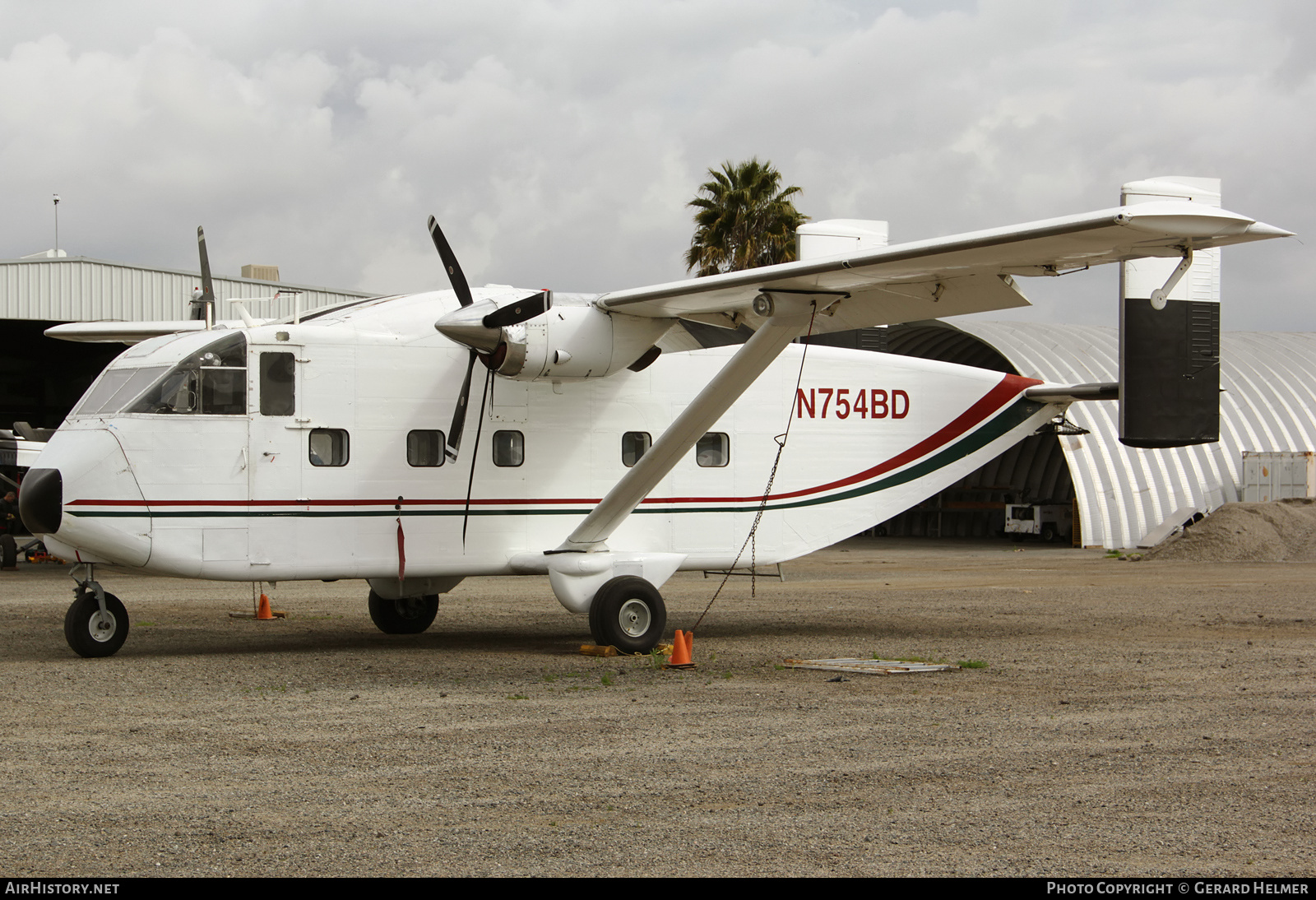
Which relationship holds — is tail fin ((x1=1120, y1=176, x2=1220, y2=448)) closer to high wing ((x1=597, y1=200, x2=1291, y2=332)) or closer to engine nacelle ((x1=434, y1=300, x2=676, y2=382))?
high wing ((x1=597, y1=200, x2=1291, y2=332))

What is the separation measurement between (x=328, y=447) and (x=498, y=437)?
6.02 ft

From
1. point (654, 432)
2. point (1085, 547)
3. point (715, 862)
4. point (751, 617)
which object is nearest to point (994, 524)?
point (1085, 547)

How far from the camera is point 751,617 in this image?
17750 millimetres

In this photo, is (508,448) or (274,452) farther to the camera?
(508,448)

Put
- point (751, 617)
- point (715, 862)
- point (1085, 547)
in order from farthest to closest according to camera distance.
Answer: point (1085, 547) < point (751, 617) < point (715, 862)

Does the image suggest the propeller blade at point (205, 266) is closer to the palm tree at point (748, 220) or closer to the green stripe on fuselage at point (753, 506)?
the green stripe on fuselage at point (753, 506)

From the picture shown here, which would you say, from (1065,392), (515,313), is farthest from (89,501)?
(1065,392)

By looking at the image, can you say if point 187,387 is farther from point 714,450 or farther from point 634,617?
point 714,450

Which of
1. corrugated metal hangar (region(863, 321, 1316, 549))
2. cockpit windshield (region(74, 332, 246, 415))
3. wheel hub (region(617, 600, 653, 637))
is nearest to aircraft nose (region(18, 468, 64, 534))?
cockpit windshield (region(74, 332, 246, 415))

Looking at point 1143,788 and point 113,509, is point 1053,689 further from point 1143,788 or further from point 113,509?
point 113,509

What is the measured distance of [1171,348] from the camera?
13742mm

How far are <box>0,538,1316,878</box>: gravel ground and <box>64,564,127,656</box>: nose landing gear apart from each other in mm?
203

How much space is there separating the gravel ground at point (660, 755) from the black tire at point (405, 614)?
1.57ft

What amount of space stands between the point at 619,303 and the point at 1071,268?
4484mm
